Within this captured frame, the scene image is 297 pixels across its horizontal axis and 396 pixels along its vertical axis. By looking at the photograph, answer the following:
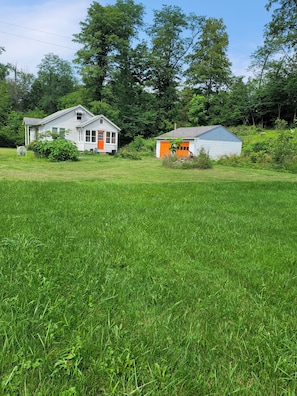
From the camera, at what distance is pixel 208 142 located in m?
23.2

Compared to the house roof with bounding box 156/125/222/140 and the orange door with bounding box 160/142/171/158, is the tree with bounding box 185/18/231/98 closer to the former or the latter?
the house roof with bounding box 156/125/222/140

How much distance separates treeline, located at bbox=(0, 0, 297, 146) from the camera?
32.8 meters

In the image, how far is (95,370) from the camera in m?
1.42

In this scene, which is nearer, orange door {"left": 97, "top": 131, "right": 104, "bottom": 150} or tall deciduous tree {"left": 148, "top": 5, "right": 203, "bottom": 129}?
orange door {"left": 97, "top": 131, "right": 104, "bottom": 150}

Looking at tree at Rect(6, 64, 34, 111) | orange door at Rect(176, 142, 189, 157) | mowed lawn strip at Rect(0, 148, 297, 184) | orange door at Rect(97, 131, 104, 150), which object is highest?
tree at Rect(6, 64, 34, 111)

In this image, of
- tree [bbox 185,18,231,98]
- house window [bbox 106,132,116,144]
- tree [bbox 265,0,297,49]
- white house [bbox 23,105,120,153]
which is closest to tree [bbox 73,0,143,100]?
white house [bbox 23,105,120,153]

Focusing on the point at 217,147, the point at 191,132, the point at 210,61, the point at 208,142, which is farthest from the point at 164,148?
the point at 210,61

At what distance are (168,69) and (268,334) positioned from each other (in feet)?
133

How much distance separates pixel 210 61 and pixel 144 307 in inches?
1618

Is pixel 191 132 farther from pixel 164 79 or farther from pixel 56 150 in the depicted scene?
pixel 164 79

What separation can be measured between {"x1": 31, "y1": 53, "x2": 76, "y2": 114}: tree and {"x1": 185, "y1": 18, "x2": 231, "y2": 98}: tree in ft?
68.3

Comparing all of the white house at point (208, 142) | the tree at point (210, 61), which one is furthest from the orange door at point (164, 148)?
the tree at point (210, 61)

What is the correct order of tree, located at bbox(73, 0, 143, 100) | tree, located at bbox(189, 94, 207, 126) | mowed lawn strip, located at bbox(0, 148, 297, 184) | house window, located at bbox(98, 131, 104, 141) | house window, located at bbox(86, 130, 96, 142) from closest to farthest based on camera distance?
1. mowed lawn strip, located at bbox(0, 148, 297, 184)
2. house window, located at bbox(86, 130, 96, 142)
3. house window, located at bbox(98, 131, 104, 141)
4. tree, located at bbox(73, 0, 143, 100)
5. tree, located at bbox(189, 94, 207, 126)

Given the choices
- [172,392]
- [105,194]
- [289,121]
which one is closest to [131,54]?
[289,121]
